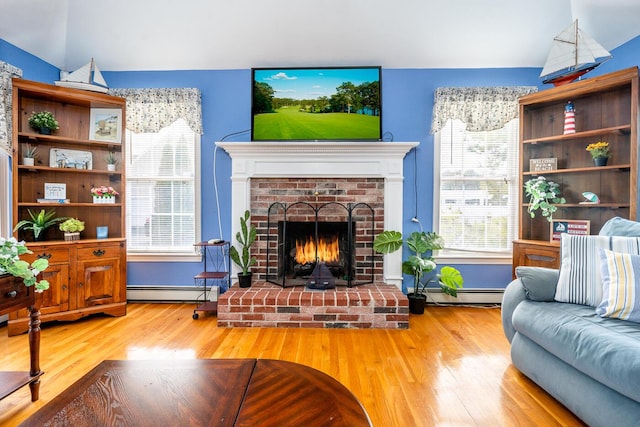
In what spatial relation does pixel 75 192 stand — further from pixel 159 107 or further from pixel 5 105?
pixel 159 107

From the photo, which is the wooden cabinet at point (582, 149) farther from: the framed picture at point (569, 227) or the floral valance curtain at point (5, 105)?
the floral valance curtain at point (5, 105)

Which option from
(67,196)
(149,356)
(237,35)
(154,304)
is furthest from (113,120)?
(149,356)

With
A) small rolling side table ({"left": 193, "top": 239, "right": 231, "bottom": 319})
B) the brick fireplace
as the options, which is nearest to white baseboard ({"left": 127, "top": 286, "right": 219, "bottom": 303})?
small rolling side table ({"left": 193, "top": 239, "right": 231, "bottom": 319})

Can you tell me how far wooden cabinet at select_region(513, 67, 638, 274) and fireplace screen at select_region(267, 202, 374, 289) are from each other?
148 cm

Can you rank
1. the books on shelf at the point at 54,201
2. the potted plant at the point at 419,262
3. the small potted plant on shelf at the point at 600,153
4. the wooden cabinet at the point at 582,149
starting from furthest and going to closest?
the potted plant at the point at 419,262 < the books on shelf at the point at 54,201 < the small potted plant on shelf at the point at 600,153 < the wooden cabinet at the point at 582,149

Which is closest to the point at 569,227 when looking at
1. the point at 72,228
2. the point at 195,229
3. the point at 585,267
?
the point at 585,267

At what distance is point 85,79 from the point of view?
A: 10.2ft

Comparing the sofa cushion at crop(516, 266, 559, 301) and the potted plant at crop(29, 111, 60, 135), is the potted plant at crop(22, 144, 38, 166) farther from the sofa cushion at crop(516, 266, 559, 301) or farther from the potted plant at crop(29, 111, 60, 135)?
the sofa cushion at crop(516, 266, 559, 301)

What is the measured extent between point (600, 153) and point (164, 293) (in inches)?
176

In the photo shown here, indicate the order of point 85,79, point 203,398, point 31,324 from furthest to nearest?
point 85,79, point 31,324, point 203,398

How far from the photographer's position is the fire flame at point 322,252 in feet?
11.5

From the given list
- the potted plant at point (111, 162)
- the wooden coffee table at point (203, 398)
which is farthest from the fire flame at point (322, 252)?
the wooden coffee table at point (203, 398)

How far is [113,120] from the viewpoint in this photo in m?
3.28

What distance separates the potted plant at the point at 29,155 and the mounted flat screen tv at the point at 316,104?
196cm
